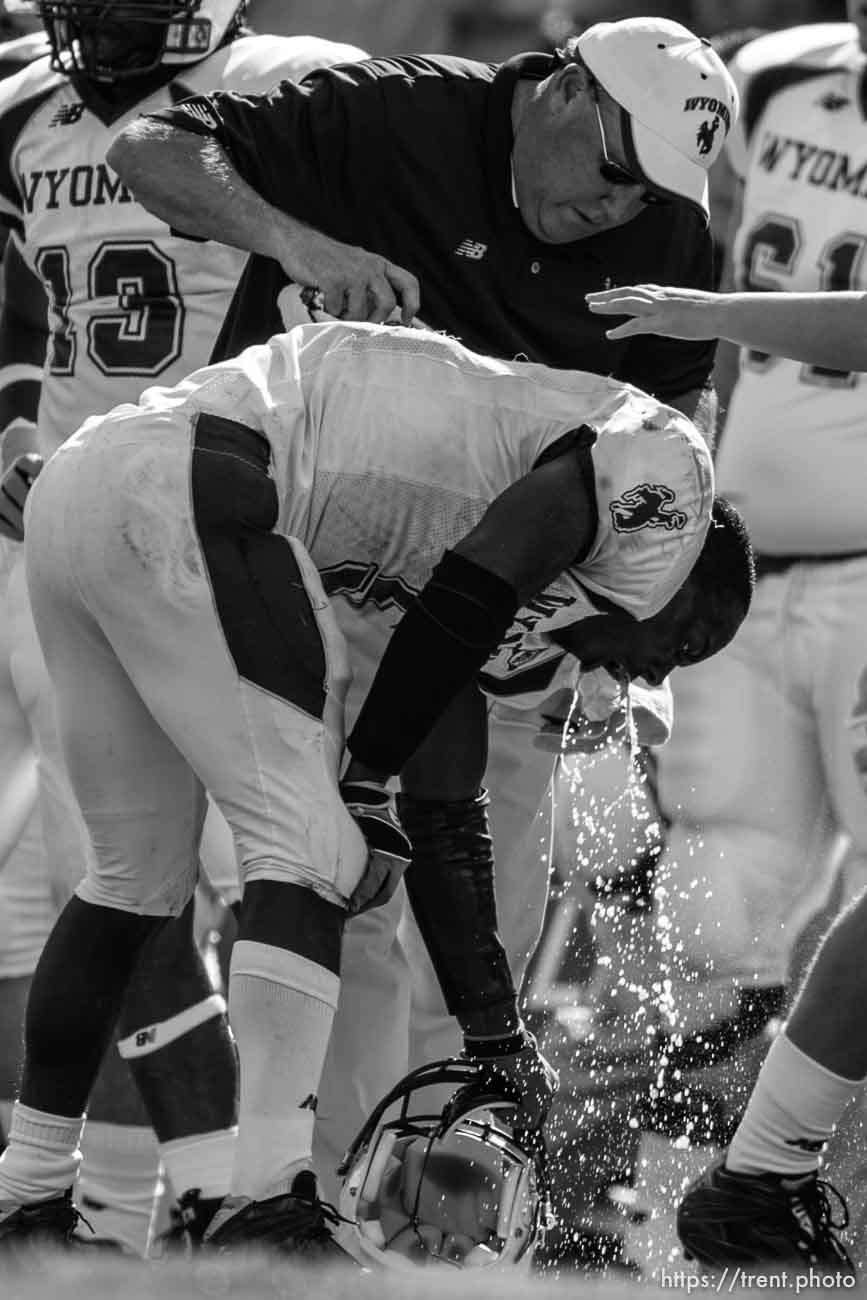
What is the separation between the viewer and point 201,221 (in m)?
3.71

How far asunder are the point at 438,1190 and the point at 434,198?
1.64 meters

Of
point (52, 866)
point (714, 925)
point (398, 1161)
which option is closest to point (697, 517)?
point (398, 1161)

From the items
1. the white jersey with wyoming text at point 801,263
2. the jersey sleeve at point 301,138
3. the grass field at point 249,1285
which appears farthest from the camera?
the white jersey with wyoming text at point 801,263

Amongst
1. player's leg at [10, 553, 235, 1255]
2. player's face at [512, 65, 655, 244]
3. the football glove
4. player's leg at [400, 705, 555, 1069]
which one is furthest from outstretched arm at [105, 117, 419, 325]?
player's leg at [400, 705, 555, 1069]

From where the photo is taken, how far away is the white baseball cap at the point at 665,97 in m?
3.53

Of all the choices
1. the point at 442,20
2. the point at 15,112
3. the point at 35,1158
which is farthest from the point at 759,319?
the point at 442,20

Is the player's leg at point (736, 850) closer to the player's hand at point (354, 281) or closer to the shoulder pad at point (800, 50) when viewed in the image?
the shoulder pad at point (800, 50)

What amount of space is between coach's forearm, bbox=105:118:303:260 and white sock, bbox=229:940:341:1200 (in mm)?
1213

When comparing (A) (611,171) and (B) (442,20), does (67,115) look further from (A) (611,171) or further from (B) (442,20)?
(B) (442,20)

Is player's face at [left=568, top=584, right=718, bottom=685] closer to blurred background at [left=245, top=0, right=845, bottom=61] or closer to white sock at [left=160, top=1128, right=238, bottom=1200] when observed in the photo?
white sock at [left=160, top=1128, right=238, bottom=1200]

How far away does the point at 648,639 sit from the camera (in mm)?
3500

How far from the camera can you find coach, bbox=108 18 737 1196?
3564mm

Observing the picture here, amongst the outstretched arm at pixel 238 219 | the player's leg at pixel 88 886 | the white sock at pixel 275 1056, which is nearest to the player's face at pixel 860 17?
the outstretched arm at pixel 238 219

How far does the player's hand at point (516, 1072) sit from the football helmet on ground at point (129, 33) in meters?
2.11
